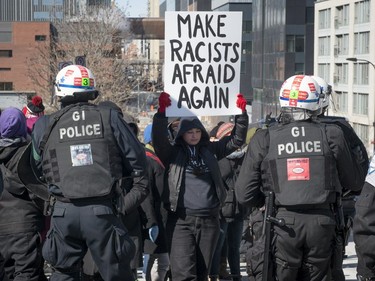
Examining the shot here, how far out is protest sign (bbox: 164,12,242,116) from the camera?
27.0 ft

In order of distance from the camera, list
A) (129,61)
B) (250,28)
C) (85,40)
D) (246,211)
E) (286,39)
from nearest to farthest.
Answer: (246,211)
(85,40)
(129,61)
(286,39)
(250,28)

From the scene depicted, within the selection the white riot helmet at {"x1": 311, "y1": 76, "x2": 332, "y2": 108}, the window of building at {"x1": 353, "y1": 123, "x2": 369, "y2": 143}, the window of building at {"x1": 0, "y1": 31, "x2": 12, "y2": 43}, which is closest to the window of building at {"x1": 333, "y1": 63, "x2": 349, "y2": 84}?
the window of building at {"x1": 353, "y1": 123, "x2": 369, "y2": 143}

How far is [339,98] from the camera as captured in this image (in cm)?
7931

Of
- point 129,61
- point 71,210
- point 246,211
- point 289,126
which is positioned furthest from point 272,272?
point 129,61

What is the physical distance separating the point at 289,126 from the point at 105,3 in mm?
51070

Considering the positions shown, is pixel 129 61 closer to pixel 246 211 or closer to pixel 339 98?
pixel 339 98

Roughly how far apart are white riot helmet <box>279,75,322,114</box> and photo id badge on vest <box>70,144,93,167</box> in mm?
1416

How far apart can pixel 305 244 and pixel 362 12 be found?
67.6m

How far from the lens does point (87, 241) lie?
5980 millimetres

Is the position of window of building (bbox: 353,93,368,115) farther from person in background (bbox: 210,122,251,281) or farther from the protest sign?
the protest sign

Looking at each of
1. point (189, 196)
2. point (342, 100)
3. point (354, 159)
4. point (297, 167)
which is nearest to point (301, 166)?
point (297, 167)

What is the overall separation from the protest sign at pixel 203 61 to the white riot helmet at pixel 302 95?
193 cm

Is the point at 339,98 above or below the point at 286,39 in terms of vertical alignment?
below

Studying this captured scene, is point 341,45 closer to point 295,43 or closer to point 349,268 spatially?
point 295,43
